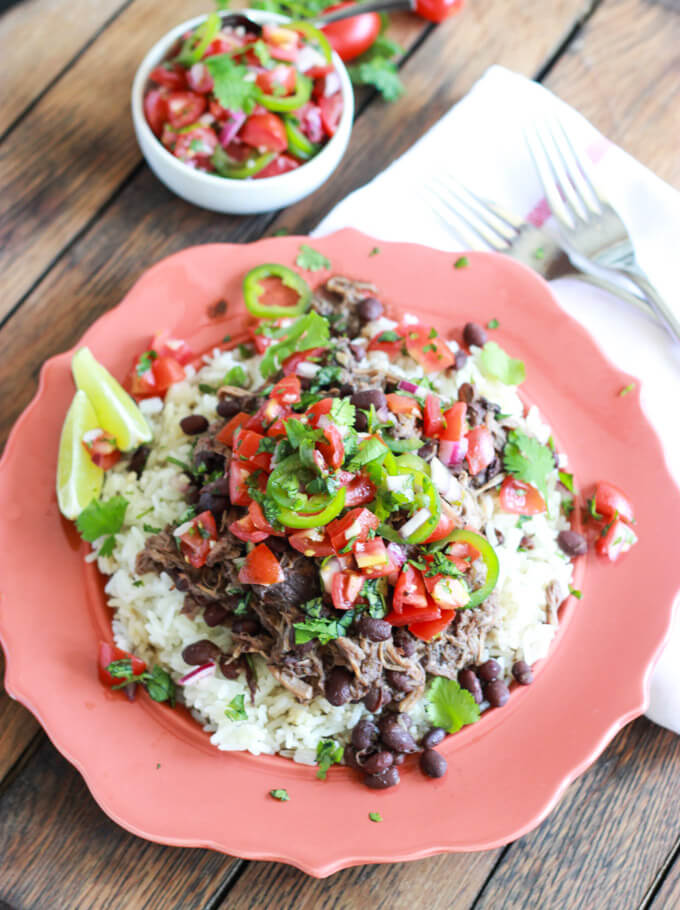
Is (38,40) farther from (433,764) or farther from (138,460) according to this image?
(433,764)

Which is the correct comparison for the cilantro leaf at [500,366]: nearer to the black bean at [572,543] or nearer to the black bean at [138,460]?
the black bean at [572,543]

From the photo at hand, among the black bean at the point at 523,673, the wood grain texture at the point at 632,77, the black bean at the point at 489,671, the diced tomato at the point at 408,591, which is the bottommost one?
the black bean at the point at 489,671

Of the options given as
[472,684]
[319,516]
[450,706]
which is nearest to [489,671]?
[472,684]

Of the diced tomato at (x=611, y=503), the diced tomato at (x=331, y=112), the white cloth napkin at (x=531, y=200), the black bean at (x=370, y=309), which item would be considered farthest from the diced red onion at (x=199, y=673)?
the diced tomato at (x=331, y=112)

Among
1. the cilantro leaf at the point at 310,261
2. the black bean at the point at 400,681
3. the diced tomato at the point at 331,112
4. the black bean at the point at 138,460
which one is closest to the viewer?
the black bean at the point at 400,681

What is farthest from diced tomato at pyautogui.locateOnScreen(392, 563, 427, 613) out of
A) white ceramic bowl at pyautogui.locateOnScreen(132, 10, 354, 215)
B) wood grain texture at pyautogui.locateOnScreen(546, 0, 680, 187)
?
wood grain texture at pyautogui.locateOnScreen(546, 0, 680, 187)

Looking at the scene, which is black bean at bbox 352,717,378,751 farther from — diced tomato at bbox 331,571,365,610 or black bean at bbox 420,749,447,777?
diced tomato at bbox 331,571,365,610
